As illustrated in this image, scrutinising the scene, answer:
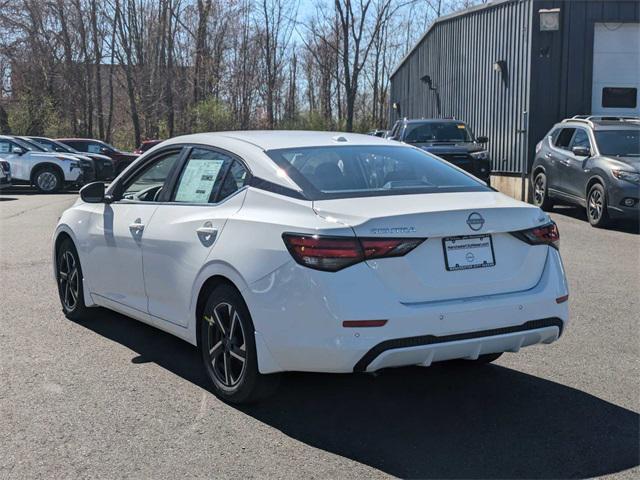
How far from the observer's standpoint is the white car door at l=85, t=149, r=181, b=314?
5402 millimetres

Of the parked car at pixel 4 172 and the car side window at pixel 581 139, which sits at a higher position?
the car side window at pixel 581 139

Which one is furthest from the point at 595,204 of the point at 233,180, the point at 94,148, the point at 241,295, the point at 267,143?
the point at 94,148

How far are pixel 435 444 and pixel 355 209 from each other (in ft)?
4.18

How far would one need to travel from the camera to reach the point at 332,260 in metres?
3.87

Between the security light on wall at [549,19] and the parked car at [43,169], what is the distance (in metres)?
13.4

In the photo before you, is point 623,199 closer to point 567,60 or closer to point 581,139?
point 581,139

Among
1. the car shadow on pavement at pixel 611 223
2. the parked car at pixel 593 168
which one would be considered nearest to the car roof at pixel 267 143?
the parked car at pixel 593 168

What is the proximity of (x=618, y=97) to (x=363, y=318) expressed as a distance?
18.1m

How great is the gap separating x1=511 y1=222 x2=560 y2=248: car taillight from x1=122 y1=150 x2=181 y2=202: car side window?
244cm

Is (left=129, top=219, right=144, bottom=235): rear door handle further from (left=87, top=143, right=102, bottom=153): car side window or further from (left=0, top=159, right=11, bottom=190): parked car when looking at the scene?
(left=87, top=143, right=102, bottom=153): car side window

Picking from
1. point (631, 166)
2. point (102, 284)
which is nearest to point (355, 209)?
point (102, 284)

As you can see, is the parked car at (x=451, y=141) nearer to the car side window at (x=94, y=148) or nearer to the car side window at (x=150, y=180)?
the car side window at (x=150, y=180)

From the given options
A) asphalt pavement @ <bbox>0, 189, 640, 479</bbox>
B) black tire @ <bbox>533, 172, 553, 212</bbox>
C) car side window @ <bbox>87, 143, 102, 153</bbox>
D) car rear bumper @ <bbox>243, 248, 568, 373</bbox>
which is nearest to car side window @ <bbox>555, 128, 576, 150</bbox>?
black tire @ <bbox>533, 172, 553, 212</bbox>

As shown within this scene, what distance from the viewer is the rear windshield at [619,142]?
43.3 ft
